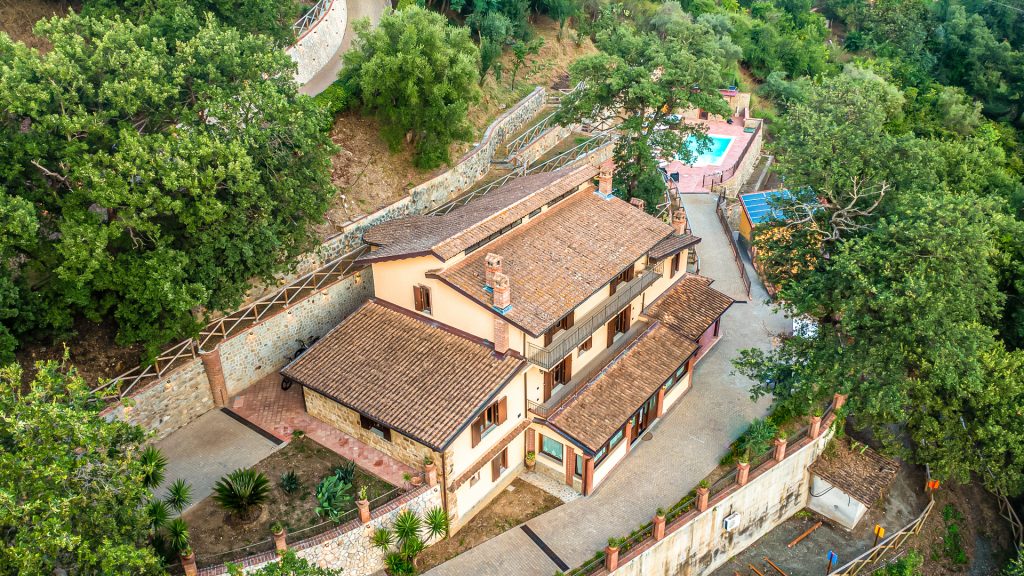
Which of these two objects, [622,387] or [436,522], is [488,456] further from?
[622,387]

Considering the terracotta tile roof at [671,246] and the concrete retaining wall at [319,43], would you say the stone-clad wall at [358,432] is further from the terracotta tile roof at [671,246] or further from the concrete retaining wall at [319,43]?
the concrete retaining wall at [319,43]

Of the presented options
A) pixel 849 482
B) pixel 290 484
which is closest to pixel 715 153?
pixel 849 482

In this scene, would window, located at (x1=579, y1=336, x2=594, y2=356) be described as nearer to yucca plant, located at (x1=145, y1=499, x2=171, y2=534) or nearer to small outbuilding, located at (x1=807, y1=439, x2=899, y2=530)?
small outbuilding, located at (x1=807, y1=439, x2=899, y2=530)

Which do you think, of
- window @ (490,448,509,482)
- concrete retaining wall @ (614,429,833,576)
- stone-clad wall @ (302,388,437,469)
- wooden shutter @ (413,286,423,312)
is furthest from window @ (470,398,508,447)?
concrete retaining wall @ (614,429,833,576)

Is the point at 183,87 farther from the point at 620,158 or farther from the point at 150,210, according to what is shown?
the point at 620,158

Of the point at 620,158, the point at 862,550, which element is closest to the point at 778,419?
the point at 862,550

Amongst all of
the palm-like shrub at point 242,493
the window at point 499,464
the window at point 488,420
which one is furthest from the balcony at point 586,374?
the palm-like shrub at point 242,493
